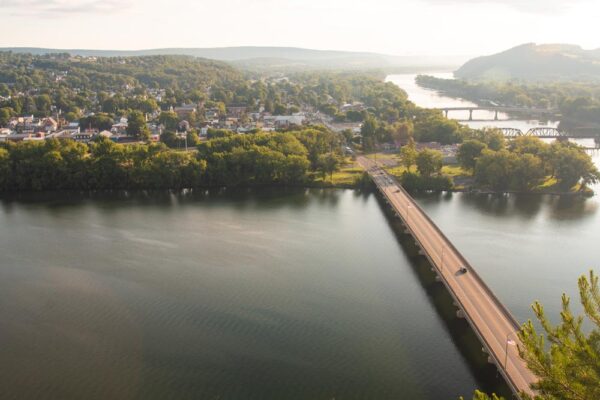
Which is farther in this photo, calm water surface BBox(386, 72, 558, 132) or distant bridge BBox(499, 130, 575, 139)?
calm water surface BBox(386, 72, 558, 132)

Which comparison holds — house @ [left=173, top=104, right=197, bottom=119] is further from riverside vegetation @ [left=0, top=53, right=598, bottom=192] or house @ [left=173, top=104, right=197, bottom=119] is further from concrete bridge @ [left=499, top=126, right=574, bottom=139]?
concrete bridge @ [left=499, top=126, right=574, bottom=139]

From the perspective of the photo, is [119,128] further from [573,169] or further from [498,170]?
[573,169]

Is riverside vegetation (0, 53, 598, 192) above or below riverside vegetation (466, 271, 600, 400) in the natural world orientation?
below

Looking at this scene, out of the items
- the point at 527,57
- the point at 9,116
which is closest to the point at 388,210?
the point at 9,116

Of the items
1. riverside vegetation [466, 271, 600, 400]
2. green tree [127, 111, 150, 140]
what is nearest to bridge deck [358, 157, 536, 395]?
riverside vegetation [466, 271, 600, 400]

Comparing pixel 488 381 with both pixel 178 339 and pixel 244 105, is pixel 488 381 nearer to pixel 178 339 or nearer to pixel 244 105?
pixel 178 339

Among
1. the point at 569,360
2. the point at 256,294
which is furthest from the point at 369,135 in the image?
the point at 569,360

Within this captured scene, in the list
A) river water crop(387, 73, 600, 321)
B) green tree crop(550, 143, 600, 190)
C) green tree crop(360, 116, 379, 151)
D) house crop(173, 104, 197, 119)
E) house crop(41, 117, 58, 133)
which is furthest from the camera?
house crop(173, 104, 197, 119)
